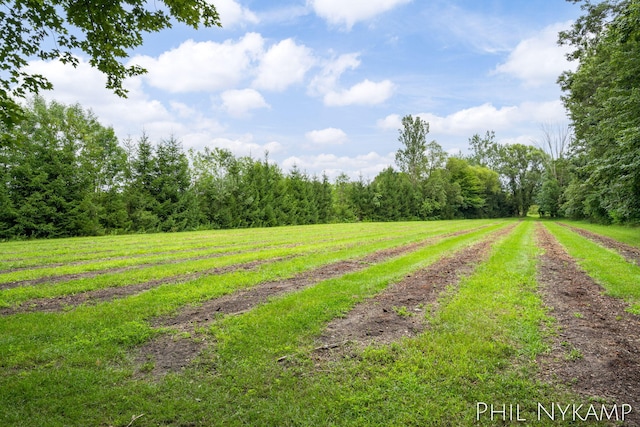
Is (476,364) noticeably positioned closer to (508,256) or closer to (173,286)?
(173,286)

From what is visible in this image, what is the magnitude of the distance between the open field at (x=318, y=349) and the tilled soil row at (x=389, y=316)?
1.4 inches

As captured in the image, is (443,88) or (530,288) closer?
(530,288)

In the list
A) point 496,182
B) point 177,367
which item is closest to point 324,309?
point 177,367

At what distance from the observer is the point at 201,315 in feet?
17.5

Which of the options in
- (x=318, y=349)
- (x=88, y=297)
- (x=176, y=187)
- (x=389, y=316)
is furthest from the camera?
(x=176, y=187)

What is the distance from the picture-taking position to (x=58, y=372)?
135 inches

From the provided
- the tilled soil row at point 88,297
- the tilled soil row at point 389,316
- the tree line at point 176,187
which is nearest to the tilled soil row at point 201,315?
the tilled soil row at point 389,316

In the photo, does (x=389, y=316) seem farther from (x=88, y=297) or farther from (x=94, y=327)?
(x=88, y=297)

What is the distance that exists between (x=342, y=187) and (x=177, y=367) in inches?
1979

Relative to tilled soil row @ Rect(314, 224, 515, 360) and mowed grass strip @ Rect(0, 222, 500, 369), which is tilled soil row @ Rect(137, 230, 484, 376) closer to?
mowed grass strip @ Rect(0, 222, 500, 369)

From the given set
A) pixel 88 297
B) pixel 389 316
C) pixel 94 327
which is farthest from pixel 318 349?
pixel 88 297

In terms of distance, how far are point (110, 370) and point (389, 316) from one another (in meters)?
3.90

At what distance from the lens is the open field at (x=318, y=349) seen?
2842mm

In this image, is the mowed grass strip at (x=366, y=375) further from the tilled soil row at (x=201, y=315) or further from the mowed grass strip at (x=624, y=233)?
the mowed grass strip at (x=624, y=233)
